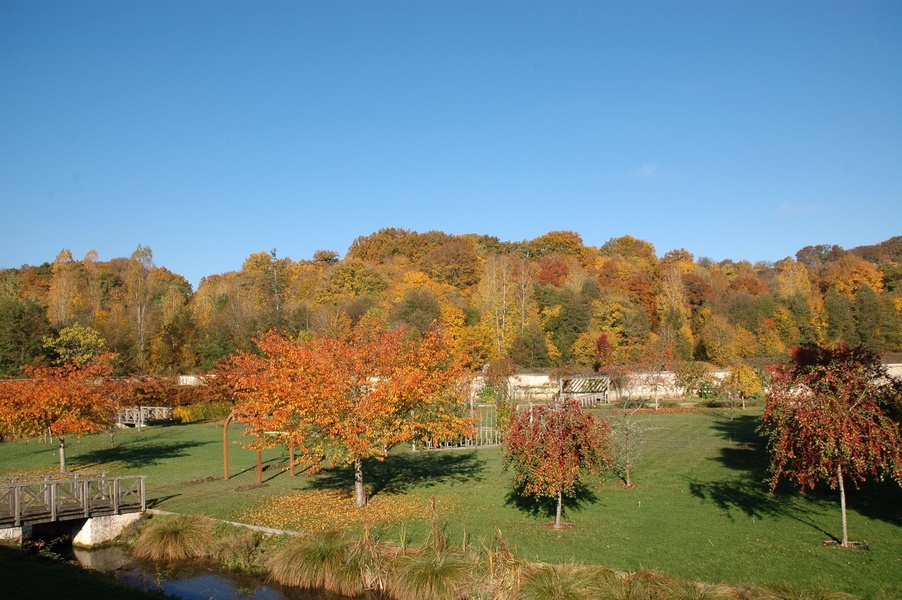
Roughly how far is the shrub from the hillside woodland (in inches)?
1311

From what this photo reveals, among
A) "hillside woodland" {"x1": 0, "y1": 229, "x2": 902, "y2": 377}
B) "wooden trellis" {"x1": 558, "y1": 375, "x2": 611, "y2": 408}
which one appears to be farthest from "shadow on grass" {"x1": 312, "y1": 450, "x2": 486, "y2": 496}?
"hillside woodland" {"x1": 0, "y1": 229, "x2": 902, "y2": 377}

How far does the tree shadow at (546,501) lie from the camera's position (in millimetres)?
16688

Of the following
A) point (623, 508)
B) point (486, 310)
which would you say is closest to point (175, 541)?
point (623, 508)

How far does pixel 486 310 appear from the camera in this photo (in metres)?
64.9

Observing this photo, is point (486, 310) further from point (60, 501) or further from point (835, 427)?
point (835, 427)

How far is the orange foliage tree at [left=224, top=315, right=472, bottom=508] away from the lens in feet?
55.5

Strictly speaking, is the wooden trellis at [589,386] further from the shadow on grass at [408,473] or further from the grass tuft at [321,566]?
the grass tuft at [321,566]

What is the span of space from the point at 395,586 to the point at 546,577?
3.08 m

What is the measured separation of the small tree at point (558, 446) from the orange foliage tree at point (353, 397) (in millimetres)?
3380

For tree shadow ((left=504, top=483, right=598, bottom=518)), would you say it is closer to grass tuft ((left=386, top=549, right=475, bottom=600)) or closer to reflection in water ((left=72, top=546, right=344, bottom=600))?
grass tuft ((left=386, top=549, right=475, bottom=600))

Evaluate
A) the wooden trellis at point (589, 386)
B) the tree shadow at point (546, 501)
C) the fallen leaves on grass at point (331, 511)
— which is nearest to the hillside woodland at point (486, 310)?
the wooden trellis at point (589, 386)

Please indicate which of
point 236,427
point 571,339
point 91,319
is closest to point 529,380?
point 571,339

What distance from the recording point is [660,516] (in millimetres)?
15578

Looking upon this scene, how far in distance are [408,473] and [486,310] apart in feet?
141
